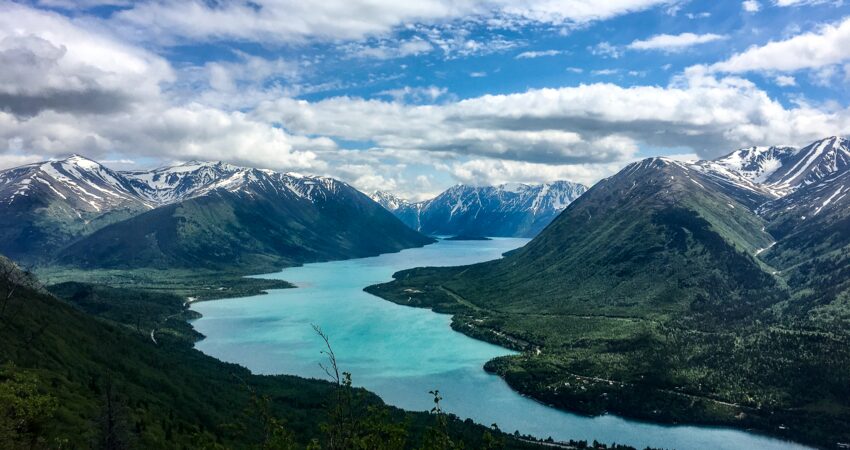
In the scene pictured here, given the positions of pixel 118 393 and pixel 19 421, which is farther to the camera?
pixel 118 393

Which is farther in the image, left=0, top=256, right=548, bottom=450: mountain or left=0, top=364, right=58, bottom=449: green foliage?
left=0, top=256, right=548, bottom=450: mountain

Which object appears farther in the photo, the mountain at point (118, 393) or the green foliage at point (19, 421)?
the mountain at point (118, 393)

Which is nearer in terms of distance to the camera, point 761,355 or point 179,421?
point 179,421

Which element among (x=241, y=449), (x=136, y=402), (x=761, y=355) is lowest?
(x=241, y=449)

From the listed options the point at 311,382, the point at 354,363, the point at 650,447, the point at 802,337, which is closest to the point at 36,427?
the point at 311,382

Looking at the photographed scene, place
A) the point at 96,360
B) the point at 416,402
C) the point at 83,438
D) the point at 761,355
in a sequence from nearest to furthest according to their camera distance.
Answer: the point at 83,438 < the point at 96,360 < the point at 416,402 < the point at 761,355

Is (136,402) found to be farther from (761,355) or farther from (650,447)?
(761,355)

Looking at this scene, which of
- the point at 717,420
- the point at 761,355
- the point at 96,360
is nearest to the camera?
the point at 96,360

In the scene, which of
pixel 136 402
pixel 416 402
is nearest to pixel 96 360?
pixel 136 402

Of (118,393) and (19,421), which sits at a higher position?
(19,421)

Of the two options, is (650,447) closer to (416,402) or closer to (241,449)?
(416,402)

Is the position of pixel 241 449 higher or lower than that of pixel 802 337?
lower
